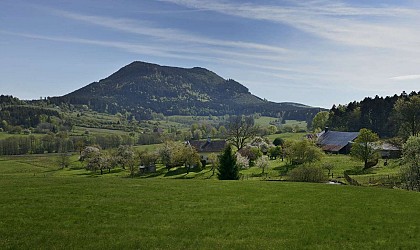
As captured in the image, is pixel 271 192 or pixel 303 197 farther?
pixel 271 192

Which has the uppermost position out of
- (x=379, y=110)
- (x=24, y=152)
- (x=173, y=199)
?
(x=379, y=110)

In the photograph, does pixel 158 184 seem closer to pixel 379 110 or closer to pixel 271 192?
pixel 271 192

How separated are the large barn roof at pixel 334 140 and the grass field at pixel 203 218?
271 feet

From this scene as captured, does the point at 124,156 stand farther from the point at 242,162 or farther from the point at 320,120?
the point at 320,120

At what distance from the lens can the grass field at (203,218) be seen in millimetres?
17297

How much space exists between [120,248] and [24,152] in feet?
537

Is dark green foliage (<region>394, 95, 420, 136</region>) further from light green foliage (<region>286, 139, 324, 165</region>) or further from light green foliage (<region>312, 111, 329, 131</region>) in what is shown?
light green foliage (<region>312, 111, 329, 131</region>)

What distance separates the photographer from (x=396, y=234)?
18.9 metres

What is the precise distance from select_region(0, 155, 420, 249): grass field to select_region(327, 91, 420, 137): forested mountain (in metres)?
105

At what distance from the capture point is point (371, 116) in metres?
134

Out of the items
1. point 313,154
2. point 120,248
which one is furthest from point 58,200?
point 313,154

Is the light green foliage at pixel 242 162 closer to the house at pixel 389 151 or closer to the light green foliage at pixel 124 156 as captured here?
the light green foliage at pixel 124 156

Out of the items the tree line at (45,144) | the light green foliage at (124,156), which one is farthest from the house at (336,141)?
the tree line at (45,144)

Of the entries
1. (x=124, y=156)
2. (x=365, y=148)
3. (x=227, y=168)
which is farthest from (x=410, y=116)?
(x=124, y=156)
